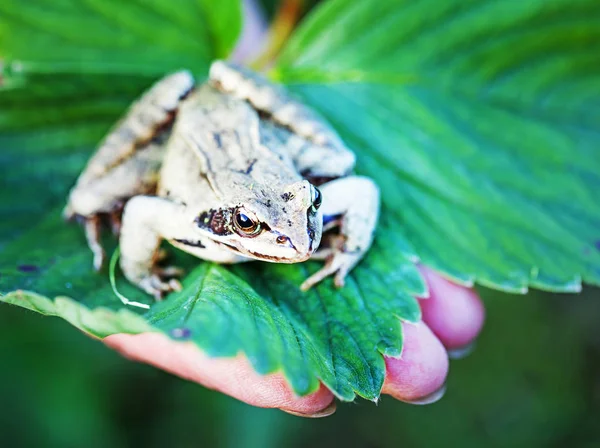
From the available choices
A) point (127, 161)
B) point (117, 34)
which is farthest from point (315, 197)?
point (117, 34)

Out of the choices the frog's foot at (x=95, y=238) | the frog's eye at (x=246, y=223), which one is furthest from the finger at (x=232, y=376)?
the frog's eye at (x=246, y=223)

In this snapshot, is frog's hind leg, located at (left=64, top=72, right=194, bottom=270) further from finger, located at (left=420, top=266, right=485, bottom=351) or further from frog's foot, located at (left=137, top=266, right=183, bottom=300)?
finger, located at (left=420, top=266, right=485, bottom=351)

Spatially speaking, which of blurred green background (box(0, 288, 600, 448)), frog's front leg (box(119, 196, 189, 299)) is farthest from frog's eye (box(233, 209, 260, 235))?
blurred green background (box(0, 288, 600, 448))

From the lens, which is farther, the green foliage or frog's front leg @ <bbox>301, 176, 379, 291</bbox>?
the green foliage

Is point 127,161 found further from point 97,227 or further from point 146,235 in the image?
point 146,235

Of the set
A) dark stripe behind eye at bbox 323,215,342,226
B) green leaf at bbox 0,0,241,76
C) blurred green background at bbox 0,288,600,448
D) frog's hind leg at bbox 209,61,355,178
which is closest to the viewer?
dark stripe behind eye at bbox 323,215,342,226

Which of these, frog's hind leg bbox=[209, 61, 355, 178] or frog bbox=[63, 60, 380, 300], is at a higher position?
frog's hind leg bbox=[209, 61, 355, 178]
